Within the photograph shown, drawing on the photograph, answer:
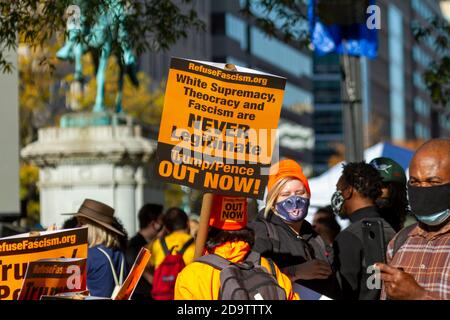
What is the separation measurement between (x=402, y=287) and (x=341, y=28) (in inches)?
369

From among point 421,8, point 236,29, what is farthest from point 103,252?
point 421,8

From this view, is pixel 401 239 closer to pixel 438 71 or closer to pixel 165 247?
pixel 165 247

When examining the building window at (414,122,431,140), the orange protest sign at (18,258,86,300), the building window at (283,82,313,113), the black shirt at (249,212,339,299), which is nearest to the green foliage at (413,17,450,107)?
the black shirt at (249,212,339,299)

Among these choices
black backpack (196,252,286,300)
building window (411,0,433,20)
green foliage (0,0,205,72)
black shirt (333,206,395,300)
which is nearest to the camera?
black backpack (196,252,286,300)

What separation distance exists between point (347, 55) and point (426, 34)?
208cm

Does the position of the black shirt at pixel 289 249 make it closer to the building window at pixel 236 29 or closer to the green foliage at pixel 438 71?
the green foliage at pixel 438 71

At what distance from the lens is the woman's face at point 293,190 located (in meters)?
7.09

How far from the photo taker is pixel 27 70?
4088cm

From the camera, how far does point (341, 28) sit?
14.3m

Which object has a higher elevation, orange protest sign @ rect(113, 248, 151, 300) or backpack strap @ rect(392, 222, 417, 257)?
backpack strap @ rect(392, 222, 417, 257)

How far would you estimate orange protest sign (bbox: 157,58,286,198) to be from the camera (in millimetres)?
6438

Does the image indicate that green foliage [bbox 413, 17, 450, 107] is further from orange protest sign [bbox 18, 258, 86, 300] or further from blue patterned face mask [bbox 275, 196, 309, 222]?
orange protest sign [bbox 18, 258, 86, 300]

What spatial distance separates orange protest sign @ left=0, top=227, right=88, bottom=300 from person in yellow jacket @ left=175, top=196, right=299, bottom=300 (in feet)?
2.70
